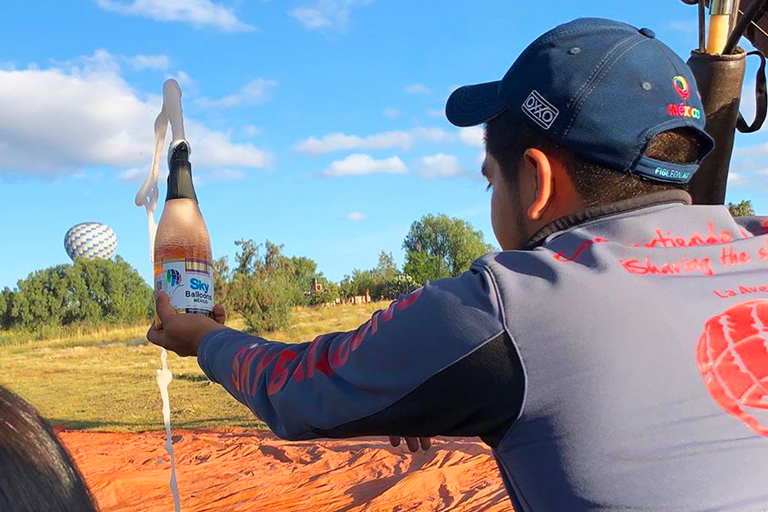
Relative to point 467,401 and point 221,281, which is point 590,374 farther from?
point 221,281

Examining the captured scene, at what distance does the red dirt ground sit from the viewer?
604cm

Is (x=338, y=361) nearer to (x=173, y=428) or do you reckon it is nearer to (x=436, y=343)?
(x=436, y=343)

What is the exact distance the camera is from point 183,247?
2.23 meters

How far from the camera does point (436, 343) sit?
1.33 m

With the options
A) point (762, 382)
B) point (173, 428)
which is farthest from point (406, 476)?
point (762, 382)

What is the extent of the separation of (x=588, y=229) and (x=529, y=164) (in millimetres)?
227

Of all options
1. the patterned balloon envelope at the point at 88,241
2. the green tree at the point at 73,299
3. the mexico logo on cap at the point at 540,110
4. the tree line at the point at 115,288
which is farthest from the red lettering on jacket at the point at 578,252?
the patterned balloon envelope at the point at 88,241

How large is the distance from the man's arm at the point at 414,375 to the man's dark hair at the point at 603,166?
0.36 metres

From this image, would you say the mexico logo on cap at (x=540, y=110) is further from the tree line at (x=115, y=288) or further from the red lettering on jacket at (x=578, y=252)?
the tree line at (x=115, y=288)

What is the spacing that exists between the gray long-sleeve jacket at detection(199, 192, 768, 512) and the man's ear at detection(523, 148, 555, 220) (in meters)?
0.20

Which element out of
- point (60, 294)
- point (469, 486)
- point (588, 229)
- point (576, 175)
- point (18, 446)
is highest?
point (60, 294)

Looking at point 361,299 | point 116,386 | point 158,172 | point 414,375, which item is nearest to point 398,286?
point 361,299

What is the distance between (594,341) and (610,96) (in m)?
0.52

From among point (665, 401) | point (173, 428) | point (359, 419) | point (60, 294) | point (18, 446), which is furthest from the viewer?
point (60, 294)
